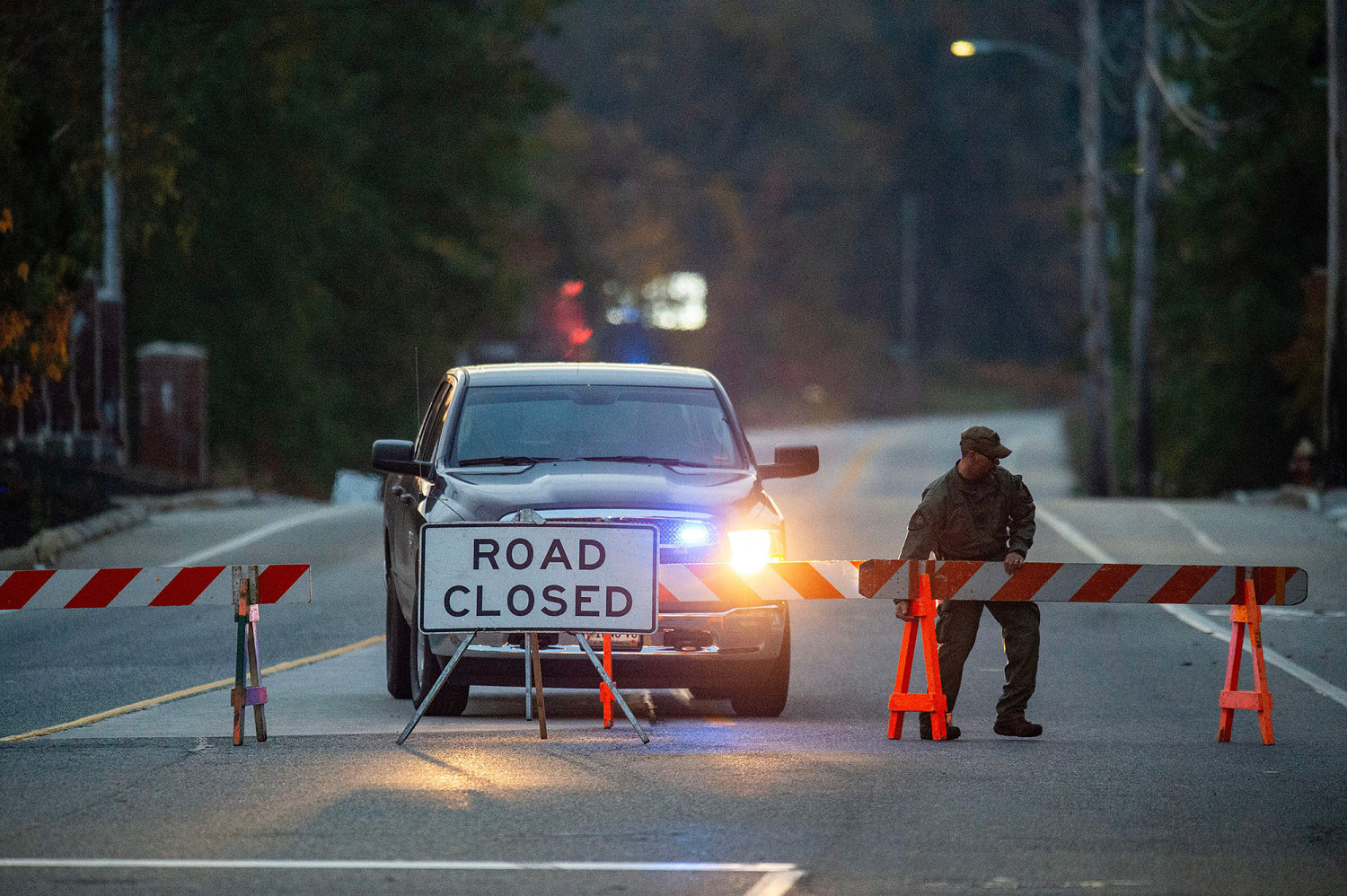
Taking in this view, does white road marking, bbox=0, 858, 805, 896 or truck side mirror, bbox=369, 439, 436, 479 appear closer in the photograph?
white road marking, bbox=0, 858, 805, 896

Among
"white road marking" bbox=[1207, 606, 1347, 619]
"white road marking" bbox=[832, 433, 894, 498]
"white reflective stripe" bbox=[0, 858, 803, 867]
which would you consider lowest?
"white road marking" bbox=[832, 433, 894, 498]

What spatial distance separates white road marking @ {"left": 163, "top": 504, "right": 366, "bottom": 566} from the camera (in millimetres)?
21742

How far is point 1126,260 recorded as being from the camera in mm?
47688

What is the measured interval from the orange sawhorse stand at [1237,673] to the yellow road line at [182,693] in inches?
224

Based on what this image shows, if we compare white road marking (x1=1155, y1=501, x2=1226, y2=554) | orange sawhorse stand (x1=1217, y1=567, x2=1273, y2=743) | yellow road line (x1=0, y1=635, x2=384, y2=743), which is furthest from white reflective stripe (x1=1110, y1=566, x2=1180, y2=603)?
white road marking (x1=1155, y1=501, x2=1226, y2=554)

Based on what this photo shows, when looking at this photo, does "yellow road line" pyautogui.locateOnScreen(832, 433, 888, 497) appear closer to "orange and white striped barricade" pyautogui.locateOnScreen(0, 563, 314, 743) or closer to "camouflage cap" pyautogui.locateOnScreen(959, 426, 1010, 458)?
"camouflage cap" pyautogui.locateOnScreen(959, 426, 1010, 458)

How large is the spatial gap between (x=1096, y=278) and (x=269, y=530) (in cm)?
2286

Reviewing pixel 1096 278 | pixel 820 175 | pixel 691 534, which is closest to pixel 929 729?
pixel 691 534

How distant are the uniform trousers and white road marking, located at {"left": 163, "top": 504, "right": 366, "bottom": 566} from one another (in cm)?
1154

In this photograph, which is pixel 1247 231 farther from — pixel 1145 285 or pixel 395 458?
pixel 395 458

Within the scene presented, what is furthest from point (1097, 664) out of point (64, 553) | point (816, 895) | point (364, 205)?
point (364, 205)

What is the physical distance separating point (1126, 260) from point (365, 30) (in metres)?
17.1

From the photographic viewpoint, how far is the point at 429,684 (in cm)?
1108

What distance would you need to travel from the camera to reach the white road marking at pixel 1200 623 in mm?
13195
